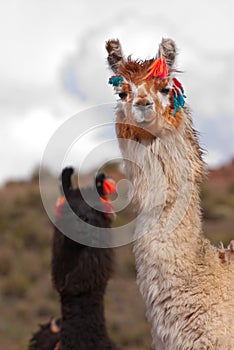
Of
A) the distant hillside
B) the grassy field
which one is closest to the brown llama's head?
the grassy field

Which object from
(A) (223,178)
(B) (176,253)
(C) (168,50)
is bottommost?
(B) (176,253)

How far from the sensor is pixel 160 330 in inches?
148

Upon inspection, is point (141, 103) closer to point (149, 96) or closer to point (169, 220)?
point (149, 96)

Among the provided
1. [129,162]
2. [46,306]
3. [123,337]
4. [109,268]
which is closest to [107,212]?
[109,268]

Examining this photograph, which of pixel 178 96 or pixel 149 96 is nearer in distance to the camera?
pixel 149 96

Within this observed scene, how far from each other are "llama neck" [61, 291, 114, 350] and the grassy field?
21.8 feet

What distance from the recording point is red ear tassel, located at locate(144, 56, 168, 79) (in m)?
3.91

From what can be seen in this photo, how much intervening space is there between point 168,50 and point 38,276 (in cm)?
1728

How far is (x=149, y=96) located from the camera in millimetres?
3824

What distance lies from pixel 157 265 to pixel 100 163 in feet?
4.06

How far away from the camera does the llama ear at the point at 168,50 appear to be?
4105 millimetres

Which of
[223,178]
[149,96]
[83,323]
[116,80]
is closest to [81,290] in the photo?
[83,323]

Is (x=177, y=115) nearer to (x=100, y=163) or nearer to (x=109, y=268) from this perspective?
(x=100, y=163)

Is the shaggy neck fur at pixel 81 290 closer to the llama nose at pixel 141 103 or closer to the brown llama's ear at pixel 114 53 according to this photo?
the brown llama's ear at pixel 114 53
